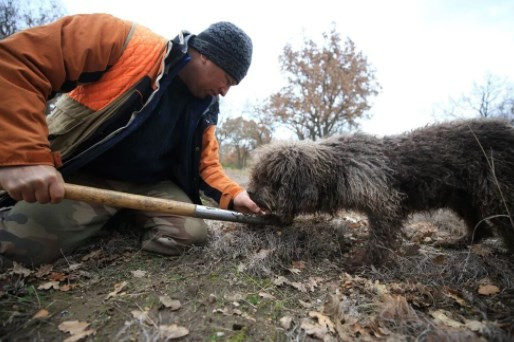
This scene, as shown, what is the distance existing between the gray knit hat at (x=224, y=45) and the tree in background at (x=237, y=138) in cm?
2736

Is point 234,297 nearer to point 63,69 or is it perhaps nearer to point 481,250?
point 63,69

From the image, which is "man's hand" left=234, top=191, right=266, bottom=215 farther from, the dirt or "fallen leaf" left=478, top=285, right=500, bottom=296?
"fallen leaf" left=478, top=285, right=500, bottom=296

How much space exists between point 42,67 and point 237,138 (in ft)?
114

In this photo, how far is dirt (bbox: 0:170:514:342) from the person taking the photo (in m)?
2.08

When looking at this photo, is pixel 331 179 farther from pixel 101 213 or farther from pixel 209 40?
pixel 101 213

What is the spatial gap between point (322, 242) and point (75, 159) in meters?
2.89

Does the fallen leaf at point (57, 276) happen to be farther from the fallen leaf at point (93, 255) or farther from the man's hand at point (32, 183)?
the man's hand at point (32, 183)

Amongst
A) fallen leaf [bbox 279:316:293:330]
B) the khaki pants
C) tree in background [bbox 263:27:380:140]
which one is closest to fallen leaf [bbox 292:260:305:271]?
fallen leaf [bbox 279:316:293:330]

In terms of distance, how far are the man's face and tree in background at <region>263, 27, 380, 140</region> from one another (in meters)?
22.6

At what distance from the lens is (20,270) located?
106 inches

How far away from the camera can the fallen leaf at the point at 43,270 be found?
8.92 feet

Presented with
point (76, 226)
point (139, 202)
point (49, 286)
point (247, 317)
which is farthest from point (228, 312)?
point (76, 226)

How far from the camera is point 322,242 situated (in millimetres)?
3646

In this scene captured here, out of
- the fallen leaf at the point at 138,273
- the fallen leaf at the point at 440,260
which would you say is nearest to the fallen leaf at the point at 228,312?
the fallen leaf at the point at 138,273
